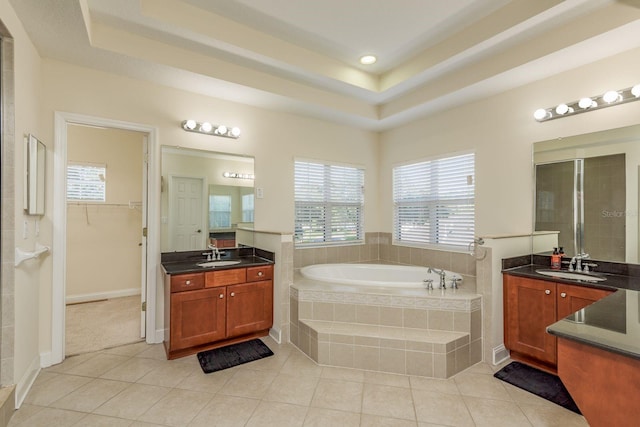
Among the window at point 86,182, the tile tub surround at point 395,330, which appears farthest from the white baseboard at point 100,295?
the tile tub surround at point 395,330

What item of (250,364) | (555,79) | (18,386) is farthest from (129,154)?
(555,79)

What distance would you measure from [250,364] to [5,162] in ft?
7.47

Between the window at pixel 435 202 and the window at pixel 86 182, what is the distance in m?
4.36

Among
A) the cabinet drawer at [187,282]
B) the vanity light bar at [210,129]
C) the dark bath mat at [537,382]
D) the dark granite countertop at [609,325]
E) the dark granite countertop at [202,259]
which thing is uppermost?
the vanity light bar at [210,129]

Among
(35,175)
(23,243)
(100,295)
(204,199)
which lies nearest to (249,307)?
(204,199)

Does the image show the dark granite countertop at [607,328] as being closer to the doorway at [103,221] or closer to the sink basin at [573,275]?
the sink basin at [573,275]

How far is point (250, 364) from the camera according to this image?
8.50 ft

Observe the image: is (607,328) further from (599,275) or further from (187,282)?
(187,282)

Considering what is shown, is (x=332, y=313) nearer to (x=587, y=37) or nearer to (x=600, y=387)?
(x=600, y=387)

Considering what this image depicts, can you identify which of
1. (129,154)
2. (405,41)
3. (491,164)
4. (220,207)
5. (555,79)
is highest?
(405,41)

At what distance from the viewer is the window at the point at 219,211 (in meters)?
3.38

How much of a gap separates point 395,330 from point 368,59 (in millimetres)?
2734

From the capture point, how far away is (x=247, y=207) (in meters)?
3.56

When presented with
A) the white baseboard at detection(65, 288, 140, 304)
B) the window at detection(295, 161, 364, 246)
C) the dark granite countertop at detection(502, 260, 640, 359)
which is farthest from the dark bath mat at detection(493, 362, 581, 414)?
the white baseboard at detection(65, 288, 140, 304)
